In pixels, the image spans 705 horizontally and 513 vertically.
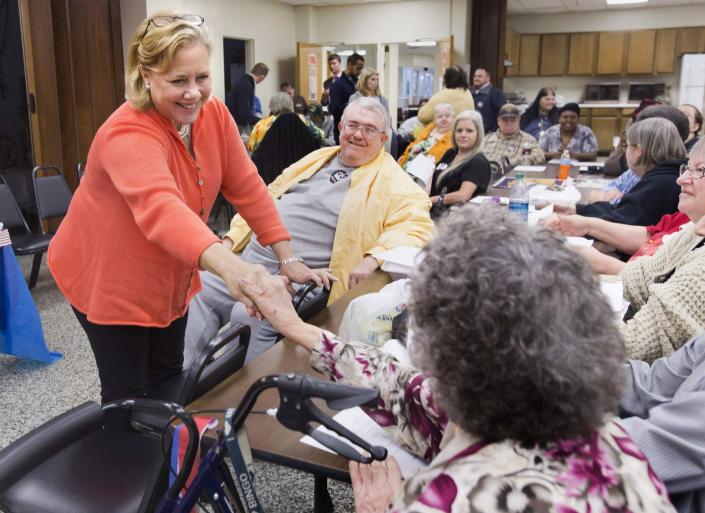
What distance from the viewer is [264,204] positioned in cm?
183

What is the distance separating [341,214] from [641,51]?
11223mm

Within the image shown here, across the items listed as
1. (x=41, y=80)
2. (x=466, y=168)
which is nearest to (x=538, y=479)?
(x=466, y=168)

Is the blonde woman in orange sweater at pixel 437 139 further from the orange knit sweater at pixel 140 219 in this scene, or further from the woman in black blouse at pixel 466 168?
the orange knit sweater at pixel 140 219

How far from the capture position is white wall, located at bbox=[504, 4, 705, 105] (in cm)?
1161

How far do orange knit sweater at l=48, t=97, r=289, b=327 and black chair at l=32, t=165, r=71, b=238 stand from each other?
320 cm

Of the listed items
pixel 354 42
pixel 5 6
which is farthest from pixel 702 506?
pixel 354 42

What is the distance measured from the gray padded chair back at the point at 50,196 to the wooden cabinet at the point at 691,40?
1107cm

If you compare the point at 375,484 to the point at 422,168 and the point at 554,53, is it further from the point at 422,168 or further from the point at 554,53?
the point at 554,53

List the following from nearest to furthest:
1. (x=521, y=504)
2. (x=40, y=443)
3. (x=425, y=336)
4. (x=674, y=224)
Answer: (x=521, y=504), (x=425, y=336), (x=40, y=443), (x=674, y=224)

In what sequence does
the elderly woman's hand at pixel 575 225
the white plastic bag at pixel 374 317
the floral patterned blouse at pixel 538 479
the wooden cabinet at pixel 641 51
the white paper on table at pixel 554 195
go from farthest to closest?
the wooden cabinet at pixel 641 51, the white paper on table at pixel 554 195, the elderly woman's hand at pixel 575 225, the white plastic bag at pixel 374 317, the floral patterned blouse at pixel 538 479

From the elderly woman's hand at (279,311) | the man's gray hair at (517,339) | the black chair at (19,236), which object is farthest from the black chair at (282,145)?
the man's gray hair at (517,339)

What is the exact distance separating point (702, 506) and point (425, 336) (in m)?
0.56

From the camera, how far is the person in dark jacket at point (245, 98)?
796 cm

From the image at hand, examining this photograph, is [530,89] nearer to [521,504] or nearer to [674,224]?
[674,224]
